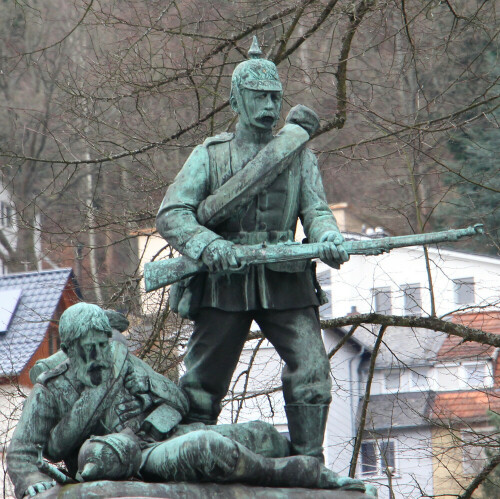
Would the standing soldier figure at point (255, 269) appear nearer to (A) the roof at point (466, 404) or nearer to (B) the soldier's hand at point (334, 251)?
(B) the soldier's hand at point (334, 251)

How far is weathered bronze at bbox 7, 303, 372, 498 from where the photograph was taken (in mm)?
6590

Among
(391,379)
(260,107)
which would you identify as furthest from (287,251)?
(391,379)

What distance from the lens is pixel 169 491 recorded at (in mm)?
6527

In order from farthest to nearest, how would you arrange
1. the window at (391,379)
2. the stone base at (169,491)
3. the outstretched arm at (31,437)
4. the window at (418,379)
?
the window at (391,379), the window at (418,379), the outstretched arm at (31,437), the stone base at (169,491)

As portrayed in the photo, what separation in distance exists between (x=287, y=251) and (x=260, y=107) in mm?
749

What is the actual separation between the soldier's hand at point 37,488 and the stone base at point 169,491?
68 millimetres

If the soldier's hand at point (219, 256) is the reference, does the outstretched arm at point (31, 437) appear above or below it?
below

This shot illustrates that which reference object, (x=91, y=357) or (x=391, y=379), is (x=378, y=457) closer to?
(x=391, y=379)

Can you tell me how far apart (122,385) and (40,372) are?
1.68 feet

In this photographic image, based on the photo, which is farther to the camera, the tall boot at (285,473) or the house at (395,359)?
the house at (395,359)

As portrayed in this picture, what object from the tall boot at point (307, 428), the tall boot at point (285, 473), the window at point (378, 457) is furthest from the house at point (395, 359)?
the tall boot at point (285, 473)

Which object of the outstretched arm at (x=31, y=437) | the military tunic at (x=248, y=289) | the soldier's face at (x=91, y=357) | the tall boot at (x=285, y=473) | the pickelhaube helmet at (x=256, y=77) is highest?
the pickelhaube helmet at (x=256, y=77)

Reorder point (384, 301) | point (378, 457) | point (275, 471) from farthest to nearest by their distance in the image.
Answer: point (384, 301) → point (378, 457) → point (275, 471)

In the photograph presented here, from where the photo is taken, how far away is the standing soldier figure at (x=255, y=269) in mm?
7254
